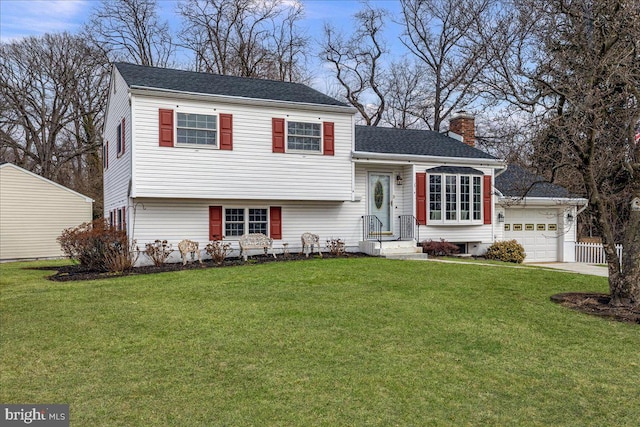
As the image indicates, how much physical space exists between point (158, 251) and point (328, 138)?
6.39 m

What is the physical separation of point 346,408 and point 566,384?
2.36m

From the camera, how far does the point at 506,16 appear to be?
9.27 metres

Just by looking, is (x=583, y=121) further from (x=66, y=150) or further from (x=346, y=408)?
(x=66, y=150)

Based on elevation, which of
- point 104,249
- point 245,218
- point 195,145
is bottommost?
point 104,249

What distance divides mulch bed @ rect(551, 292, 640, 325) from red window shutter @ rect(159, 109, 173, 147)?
10.5 m

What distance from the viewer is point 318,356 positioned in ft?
17.9

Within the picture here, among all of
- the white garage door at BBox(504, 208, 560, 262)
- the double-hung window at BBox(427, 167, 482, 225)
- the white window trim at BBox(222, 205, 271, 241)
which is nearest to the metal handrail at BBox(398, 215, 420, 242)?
the double-hung window at BBox(427, 167, 482, 225)

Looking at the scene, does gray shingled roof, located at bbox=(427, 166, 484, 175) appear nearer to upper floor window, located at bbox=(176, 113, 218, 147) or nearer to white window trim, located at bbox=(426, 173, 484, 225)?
white window trim, located at bbox=(426, 173, 484, 225)

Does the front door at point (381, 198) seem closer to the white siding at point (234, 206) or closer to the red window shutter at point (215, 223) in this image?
the white siding at point (234, 206)

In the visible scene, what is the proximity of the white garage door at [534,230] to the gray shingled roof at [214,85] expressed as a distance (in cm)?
859

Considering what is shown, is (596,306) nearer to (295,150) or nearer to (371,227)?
(371,227)

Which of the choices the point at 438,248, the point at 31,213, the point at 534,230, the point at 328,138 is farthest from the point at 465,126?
the point at 31,213

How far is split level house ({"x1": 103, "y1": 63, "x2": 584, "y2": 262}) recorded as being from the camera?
1346 cm

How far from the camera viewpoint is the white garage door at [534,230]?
18766 mm
